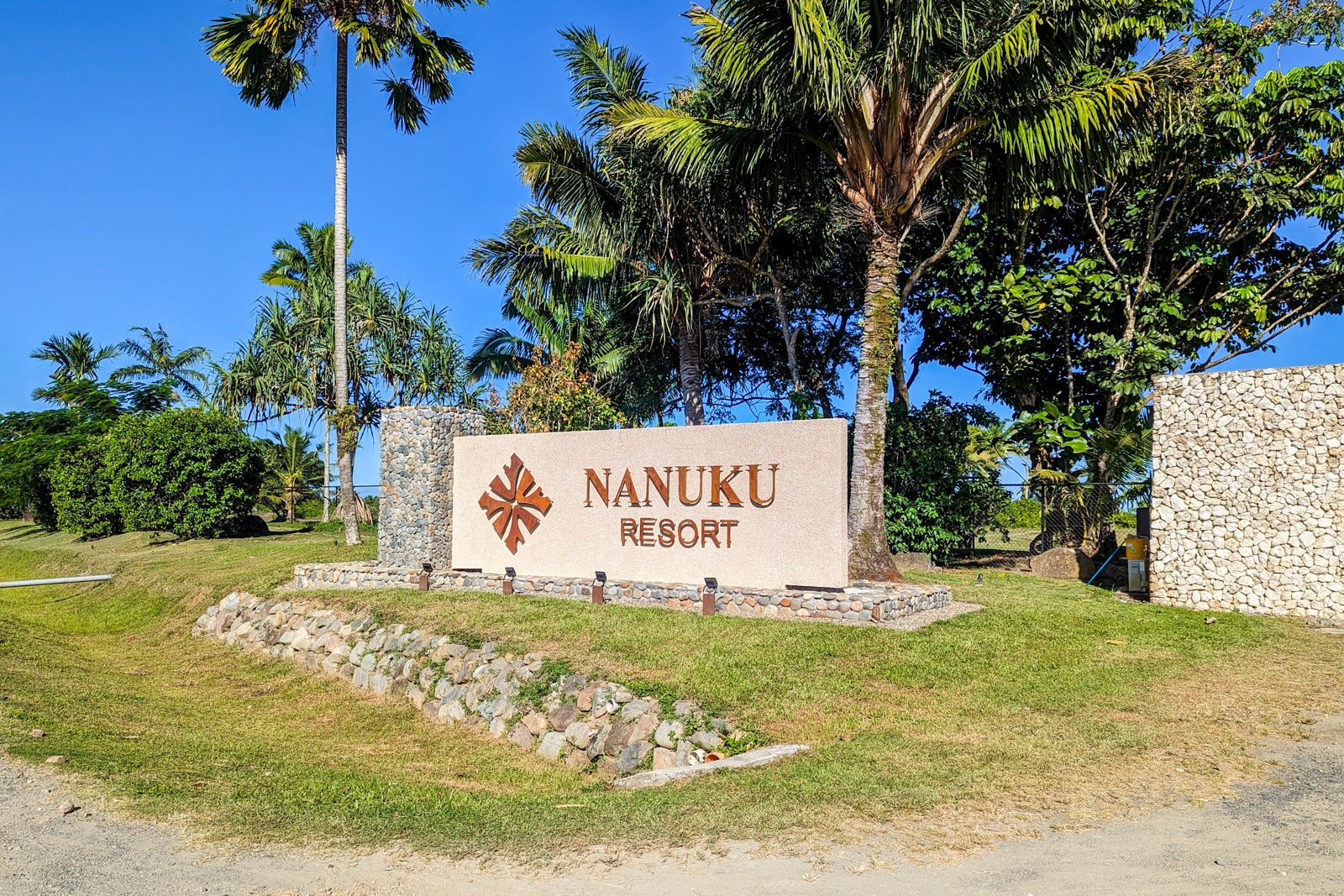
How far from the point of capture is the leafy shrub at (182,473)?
23.6 meters

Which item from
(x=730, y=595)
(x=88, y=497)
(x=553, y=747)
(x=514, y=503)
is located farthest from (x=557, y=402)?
(x=88, y=497)

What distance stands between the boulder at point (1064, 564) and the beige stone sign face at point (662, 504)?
698cm

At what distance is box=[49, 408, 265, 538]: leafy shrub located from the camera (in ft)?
77.5

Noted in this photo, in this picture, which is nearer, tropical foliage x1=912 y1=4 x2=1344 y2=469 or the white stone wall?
the white stone wall

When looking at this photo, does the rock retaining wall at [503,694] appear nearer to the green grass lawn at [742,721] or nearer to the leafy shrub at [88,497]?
the green grass lawn at [742,721]

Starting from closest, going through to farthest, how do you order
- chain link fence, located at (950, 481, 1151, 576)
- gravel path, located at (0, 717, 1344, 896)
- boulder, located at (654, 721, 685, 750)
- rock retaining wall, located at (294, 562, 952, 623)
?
gravel path, located at (0, 717, 1344, 896), boulder, located at (654, 721, 685, 750), rock retaining wall, located at (294, 562, 952, 623), chain link fence, located at (950, 481, 1151, 576)

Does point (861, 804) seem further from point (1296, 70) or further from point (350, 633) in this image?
point (1296, 70)

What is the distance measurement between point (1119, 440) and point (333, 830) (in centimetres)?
1432

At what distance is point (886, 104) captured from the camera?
12797 millimetres

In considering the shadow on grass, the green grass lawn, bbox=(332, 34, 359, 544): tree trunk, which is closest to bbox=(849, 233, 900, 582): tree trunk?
the green grass lawn

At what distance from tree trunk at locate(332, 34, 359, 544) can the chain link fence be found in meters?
13.2

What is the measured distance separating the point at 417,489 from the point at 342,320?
A: 7.86 metres

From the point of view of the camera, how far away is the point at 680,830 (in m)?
5.64

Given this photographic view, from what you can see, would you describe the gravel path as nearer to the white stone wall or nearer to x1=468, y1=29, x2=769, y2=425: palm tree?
the white stone wall
